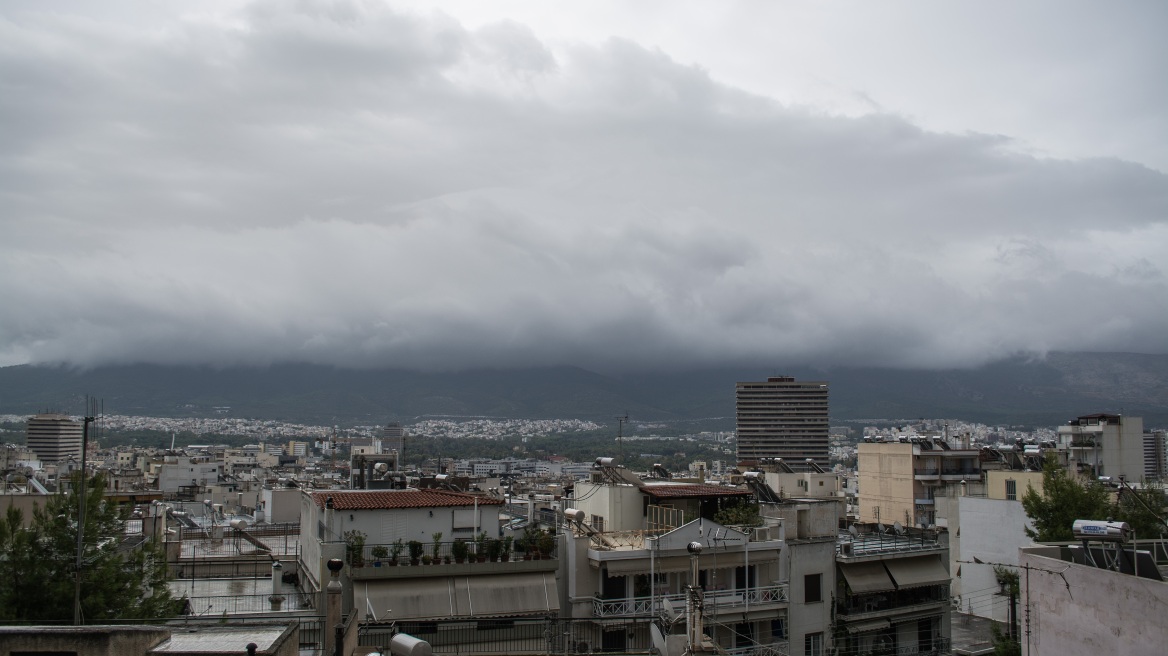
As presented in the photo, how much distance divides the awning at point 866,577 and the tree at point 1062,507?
19.7ft

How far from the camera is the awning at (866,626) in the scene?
34.0 m

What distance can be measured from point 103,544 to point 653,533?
16.4 m

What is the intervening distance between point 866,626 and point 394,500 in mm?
17958

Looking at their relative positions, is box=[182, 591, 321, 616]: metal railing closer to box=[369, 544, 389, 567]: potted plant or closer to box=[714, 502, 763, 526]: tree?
box=[369, 544, 389, 567]: potted plant

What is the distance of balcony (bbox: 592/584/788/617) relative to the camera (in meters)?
28.7

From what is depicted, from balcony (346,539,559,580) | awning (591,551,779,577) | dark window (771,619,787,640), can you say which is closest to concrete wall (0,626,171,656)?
balcony (346,539,559,580)

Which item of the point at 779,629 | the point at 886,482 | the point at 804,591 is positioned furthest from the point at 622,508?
the point at 886,482

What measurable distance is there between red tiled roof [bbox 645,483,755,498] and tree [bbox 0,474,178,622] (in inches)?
656

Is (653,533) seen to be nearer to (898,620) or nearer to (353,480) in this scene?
(898,620)

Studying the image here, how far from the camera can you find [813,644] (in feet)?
108

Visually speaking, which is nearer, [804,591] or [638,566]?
[638,566]

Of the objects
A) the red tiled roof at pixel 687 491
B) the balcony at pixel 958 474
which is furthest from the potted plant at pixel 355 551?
the balcony at pixel 958 474

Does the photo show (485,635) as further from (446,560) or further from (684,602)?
(684,602)

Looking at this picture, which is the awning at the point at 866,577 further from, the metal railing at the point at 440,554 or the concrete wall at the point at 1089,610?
the concrete wall at the point at 1089,610
